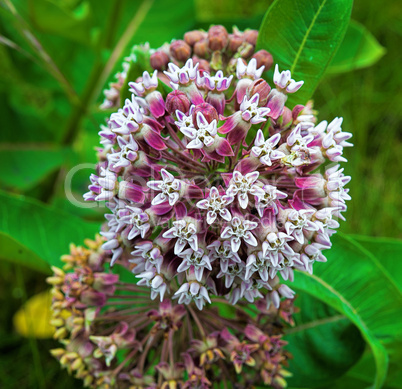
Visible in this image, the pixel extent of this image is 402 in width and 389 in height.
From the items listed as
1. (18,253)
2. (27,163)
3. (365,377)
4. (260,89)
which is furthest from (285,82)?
(27,163)

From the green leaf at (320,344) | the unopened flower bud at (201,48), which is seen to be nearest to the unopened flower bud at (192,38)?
the unopened flower bud at (201,48)

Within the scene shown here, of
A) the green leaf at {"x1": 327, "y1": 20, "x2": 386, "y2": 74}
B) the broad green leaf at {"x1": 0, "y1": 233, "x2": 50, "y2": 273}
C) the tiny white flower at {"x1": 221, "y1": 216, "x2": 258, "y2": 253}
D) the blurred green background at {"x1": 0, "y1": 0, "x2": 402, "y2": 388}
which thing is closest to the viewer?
the tiny white flower at {"x1": 221, "y1": 216, "x2": 258, "y2": 253}

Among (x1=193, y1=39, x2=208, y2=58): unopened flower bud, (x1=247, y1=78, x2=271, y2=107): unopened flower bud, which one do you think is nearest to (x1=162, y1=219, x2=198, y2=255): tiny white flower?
(x1=247, y1=78, x2=271, y2=107): unopened flower bud

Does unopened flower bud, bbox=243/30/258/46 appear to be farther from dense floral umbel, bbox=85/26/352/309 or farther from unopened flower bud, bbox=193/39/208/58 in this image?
dense floral umbel, bbox=85/26/352/309

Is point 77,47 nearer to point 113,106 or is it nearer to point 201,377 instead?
point 113,106

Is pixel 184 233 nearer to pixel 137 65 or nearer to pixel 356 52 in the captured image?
pixel 137 65

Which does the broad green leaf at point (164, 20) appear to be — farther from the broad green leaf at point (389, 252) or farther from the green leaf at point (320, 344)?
the green leaf at point (320, 344)
